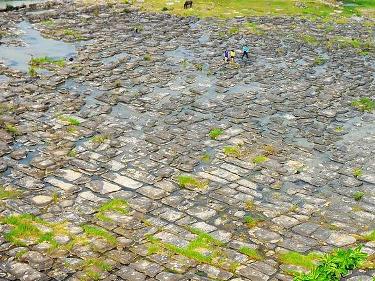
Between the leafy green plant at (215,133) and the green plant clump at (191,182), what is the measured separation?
13.3 feet

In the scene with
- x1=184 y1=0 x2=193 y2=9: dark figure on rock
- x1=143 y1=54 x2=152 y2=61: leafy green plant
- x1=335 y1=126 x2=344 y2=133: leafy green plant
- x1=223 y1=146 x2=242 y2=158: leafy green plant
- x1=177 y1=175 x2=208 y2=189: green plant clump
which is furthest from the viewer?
x1=184 y1=0 x2=193 y2=9: dark figure on rock

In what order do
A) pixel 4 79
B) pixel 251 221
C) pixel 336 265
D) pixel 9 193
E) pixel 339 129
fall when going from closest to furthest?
1. pixel 336 265
2. pixel 251 221
3. pixel 9 193
4. pixel 339 129
5. pixel 4 79

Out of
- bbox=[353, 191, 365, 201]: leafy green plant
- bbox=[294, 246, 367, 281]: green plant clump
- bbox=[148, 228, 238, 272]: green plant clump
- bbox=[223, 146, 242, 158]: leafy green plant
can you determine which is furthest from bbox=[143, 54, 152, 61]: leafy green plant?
bbox=[294, 246, 367, 281]: green plant clump

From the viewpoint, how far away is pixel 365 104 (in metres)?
29.9

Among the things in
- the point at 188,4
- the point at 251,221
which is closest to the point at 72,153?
the point at 251,221

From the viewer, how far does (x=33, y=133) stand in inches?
961

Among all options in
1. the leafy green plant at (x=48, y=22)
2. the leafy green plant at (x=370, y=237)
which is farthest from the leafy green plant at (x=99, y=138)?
the leafy green plant at (x=48, y=22)

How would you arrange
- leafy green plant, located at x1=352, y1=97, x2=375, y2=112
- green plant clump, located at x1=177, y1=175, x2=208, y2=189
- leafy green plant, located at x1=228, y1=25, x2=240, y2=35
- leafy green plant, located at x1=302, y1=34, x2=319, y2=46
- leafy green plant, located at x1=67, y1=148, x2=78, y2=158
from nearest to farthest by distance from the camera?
green plant clump, located at x1=177, y1=175, x2=208, y2=189 < leafy green plant, located at x1=67, y1=148, x2=78, y2=158 < leafy green plant, located at x1=352, y1=97, x2=375, y2=112 < leafy green plant, located at x1=302, y1=34, x2=319, y2=46 < leafy green plant, located at x1=228, y1=25, x2=240, y2=35

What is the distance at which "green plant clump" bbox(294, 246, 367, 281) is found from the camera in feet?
50.3

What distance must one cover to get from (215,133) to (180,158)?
9.56 ft

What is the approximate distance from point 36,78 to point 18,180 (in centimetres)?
1246

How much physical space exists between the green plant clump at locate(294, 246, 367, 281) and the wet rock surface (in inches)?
20.9

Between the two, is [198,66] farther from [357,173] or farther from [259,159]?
[357,173]

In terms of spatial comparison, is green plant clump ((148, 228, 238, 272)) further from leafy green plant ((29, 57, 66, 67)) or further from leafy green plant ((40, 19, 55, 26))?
leafy green plant ((40, 19, 55, 26))
